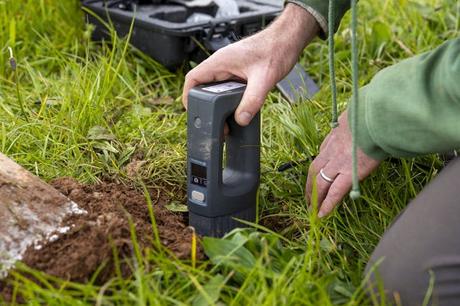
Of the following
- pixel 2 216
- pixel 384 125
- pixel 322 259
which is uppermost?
pixel 384 125

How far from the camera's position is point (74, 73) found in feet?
8.95

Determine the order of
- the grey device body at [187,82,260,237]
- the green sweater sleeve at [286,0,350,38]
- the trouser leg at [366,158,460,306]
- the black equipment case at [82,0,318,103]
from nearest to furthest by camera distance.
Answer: the trouser leg at [366,158,460,306]
the grey device body at [187,82,260,237]
the green sweater sleeve at [286,0,350,38]
the black equipment case at [82,0,318,103]

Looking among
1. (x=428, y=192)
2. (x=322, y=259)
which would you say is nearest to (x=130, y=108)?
(x=322, y=259)

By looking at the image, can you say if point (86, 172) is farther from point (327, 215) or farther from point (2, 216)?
point (327, 215)

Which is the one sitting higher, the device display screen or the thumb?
the thumb

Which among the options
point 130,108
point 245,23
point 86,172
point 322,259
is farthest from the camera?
point 245,23

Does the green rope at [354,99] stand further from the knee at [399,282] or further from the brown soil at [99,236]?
the brown soil at [99,236]

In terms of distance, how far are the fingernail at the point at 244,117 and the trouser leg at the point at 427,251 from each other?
41 cm

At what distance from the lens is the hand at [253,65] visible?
1854 mm

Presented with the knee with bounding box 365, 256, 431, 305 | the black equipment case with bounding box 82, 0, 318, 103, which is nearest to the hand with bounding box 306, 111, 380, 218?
the knee with bounding box 365, 256, 431, 305

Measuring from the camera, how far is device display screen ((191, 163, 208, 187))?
1895 mm

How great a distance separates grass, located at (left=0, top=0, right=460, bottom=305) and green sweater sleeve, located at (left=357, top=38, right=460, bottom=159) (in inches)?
9.4

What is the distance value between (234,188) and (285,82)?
904mm

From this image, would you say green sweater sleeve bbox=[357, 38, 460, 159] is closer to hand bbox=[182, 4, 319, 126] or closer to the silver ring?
the silver ring
